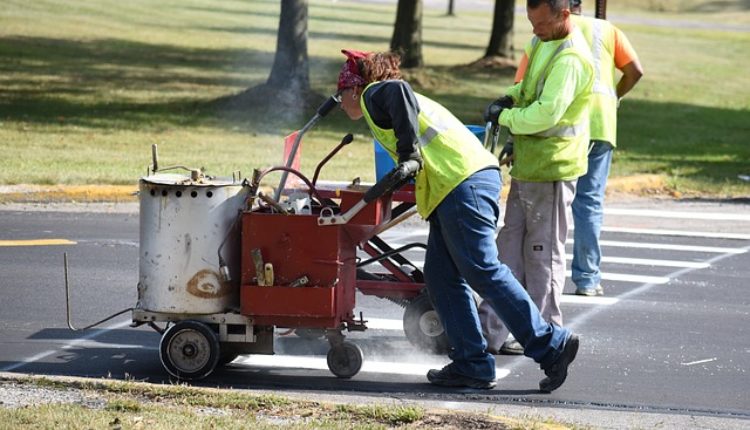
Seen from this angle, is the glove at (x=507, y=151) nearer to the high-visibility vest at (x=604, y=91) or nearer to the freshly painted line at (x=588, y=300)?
the high-visibility vest at (x=604, y=91)

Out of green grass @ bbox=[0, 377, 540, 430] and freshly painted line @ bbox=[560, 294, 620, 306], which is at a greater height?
green grass @ bbox=[0, 377, 540, 430]

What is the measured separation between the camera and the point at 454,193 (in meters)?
6.60

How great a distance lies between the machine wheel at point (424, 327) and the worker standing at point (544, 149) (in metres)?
0.26

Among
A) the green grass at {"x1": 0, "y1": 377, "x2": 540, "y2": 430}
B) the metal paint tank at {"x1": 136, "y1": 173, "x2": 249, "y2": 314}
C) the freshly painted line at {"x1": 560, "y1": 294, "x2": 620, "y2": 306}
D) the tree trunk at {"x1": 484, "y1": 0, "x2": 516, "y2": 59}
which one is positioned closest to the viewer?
the green grass at {"x1": 0, "y1": 377, "x2": 540, "y2": 430}

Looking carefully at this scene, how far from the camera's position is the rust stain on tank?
6793 millimetres

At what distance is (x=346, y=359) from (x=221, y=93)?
16.0 m

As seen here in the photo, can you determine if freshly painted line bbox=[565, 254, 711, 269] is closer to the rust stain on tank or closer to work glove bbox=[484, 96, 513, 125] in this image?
work glove bbox=[484, 96, 513, 125]

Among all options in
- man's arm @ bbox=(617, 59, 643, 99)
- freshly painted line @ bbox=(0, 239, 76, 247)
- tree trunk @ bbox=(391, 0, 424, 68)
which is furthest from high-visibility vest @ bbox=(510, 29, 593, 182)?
tree trunk @ bbox=(391, 0, 424, 68)

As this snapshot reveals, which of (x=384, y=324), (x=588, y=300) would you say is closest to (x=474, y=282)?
(x=384, y=324)

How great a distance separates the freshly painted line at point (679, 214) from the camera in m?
13.2

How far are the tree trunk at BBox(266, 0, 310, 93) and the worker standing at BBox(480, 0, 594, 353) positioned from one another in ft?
42.9

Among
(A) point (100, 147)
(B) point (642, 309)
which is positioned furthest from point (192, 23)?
(B) point (642, 309)

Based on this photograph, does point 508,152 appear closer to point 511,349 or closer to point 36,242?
point 511,349

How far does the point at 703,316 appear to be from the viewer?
29.0ft
